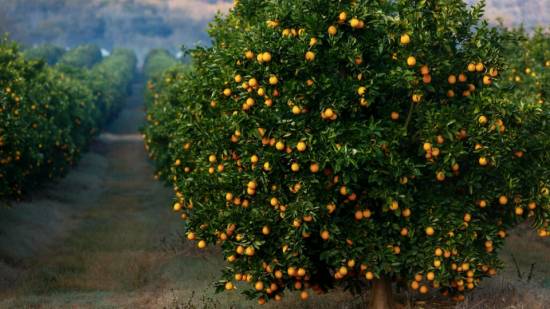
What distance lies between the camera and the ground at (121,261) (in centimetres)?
1266

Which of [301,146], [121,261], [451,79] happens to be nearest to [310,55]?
[301,146]

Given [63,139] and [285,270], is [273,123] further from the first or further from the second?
[63,139]

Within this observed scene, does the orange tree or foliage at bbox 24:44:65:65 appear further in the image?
foliage at bbox 24:44:65:65

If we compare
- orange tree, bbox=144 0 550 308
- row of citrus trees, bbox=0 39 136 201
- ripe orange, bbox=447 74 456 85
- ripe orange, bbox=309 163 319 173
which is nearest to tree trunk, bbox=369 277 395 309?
orange tree, bbox=144 0 550 308

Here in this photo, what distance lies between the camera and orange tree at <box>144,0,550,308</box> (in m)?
8.25

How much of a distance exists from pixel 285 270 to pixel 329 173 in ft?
5.53

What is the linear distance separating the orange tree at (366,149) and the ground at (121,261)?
2.63m

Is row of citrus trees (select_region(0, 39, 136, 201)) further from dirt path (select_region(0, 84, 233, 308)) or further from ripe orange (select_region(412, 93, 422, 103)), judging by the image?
ripe orange (select_region(412, 93, 422, 103))

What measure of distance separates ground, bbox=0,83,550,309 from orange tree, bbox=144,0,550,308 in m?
2.63

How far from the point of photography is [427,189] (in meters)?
9.08

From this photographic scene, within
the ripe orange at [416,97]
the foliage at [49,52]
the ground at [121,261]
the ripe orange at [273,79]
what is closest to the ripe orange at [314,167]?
the ripe orange at [273,79]

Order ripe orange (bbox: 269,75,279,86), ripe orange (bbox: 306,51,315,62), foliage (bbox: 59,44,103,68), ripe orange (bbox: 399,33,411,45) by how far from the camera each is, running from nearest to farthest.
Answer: ripe orange (bbox: 306,51,315,62), ripe orange (bbox: 269,75,279,86), ripe orange (bbox: 399,33,411,45), foliage (bbox: 59,44,103,68)

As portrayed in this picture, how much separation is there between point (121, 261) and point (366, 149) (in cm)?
1244

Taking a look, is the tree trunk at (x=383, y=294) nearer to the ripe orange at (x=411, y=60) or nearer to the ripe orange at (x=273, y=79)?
the ripe orange at (x=411, y=60)
